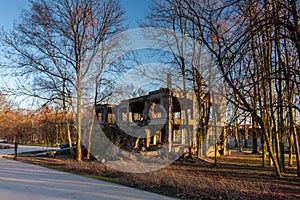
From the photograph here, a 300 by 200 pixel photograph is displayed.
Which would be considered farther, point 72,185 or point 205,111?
point 205,111

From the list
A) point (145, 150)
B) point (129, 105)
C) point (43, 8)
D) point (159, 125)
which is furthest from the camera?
point (129, 105)

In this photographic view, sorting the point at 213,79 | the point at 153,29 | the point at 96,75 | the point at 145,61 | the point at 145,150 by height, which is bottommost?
the point at 145,150

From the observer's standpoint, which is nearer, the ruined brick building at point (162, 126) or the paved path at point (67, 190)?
the paved path at point (67, 190)

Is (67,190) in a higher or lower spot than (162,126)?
lower

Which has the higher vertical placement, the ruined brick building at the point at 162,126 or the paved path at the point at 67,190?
the ruined brick building at the point at 162,126

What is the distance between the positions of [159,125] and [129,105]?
3.50m

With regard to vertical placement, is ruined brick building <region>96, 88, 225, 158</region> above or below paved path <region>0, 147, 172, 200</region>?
above

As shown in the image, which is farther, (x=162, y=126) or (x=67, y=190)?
(x=162, y=126)

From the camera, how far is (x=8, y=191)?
557 centimetres

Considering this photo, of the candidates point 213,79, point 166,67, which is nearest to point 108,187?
point 213,79

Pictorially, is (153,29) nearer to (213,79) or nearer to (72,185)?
(213,79)

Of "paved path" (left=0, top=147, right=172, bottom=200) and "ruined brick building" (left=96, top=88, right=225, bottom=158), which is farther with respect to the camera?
"ruined brick building" (left=96, top=88, right=225, bottom=158)

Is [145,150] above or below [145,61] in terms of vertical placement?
below

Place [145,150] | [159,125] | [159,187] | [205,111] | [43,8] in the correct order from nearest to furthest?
[159,187]
[43,8]
[205,111]
[145,150]
[159,125]
